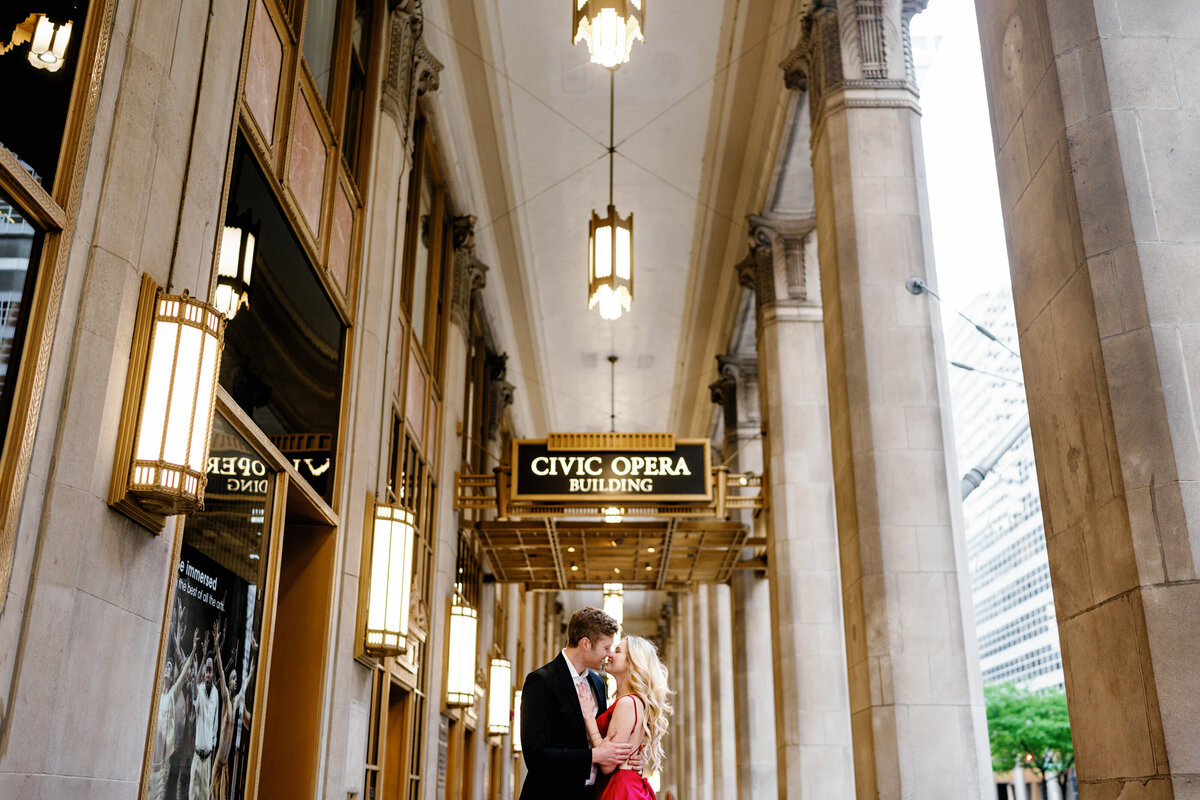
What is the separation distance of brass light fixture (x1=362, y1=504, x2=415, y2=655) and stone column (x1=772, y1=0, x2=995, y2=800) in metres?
4.19

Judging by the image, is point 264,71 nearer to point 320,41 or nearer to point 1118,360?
point 320,41

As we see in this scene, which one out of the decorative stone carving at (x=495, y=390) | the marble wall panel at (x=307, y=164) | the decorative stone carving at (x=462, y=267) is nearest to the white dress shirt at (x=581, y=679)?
the marble wall panel at (x=307, y=164)

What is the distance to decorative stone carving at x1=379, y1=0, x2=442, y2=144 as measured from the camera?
1041cm

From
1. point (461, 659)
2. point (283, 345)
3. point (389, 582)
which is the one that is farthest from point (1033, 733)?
point (283, 345)

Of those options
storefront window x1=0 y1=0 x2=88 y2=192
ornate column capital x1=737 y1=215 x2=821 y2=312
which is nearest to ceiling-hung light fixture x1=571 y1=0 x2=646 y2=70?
storefront window x1=0 y1=0 x2=88 y2=192

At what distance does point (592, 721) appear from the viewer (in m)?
4.32

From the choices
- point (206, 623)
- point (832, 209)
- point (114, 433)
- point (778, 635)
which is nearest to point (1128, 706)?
point (114, 433)

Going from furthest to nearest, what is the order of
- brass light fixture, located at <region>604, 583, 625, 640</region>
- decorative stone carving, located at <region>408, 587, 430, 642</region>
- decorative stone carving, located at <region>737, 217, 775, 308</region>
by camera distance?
1. brass light fixture, located at <region>604, 583, 625, 640</region>
2. decorative stone carving, located at <region>737, 217, 775, 308</region>
3. decorative stone carving, located at <region>408, 587, 430, 642</region>

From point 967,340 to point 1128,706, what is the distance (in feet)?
202

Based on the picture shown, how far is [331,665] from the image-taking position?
25.6 ft

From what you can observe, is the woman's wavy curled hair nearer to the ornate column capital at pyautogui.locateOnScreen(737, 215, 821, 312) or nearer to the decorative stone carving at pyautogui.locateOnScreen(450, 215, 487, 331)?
the decorative stone carving at pyautogui.locateOnScreen(450, 215, 487, 331)

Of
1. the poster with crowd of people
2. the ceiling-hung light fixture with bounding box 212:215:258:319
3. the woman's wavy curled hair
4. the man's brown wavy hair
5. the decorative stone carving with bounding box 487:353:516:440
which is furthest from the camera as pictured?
the decorative stone carving with bounding box 487:353:516:440

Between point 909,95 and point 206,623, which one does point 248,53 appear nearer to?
point 206,623

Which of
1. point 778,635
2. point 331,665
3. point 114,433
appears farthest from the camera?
point 778,635
